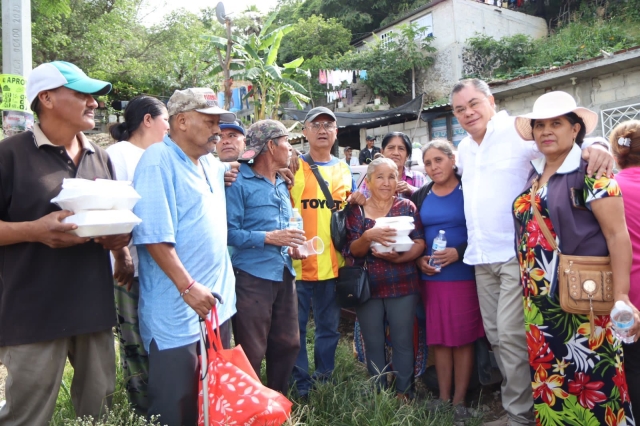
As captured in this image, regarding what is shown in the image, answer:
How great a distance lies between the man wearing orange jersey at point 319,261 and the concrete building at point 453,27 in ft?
66.1

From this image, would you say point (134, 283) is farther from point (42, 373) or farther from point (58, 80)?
point (58, 80)

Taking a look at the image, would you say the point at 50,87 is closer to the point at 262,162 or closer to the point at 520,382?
the point at 262,162

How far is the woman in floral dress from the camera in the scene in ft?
7.88

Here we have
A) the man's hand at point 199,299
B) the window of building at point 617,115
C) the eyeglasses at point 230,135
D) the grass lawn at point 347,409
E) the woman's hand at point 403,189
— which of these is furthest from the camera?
the window of building at point 617,115

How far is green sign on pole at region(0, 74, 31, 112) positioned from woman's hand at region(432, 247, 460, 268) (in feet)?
11.3

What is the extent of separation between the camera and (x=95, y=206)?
1.97 meters

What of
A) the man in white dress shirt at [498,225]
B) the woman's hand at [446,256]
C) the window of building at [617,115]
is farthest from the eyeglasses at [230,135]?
the window of building at [617,115]

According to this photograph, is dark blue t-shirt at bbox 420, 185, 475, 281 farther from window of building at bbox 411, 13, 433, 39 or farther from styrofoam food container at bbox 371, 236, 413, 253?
window of building at bbox 411, 13, 433, 39

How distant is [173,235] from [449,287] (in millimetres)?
2062

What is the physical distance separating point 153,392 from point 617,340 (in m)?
2.39

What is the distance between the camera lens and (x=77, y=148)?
7.72 feet

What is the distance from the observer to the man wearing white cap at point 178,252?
219 cm

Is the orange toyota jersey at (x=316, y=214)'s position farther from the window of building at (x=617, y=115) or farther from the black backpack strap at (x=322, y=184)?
the window of building at (x=617, y=115)

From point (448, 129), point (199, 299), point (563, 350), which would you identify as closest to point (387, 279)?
point (563, 350)
